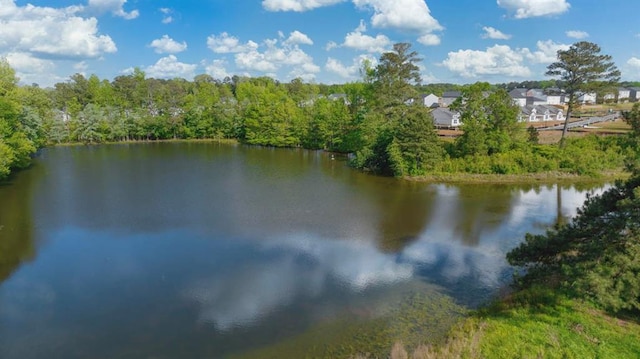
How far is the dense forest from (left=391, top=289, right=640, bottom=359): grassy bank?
1750cm

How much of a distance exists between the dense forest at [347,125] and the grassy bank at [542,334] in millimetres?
17499

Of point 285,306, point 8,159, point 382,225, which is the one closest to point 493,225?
point 382,225

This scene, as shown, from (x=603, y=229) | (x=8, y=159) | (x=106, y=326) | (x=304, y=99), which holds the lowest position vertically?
(x=106, y=326)

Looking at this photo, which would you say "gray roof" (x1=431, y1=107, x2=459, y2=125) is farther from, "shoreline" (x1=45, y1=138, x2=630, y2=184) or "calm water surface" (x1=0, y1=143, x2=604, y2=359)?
"calm water surface" (x1=0, y1=143, x2=604, y2=359)

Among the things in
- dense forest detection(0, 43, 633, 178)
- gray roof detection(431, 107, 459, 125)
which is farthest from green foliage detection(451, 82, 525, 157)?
gray roof detection(431, 107, 459, 125)

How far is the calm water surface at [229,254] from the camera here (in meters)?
10.3

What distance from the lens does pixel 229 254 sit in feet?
47.8

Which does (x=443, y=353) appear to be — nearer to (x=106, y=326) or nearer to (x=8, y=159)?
(x=106, y=326)

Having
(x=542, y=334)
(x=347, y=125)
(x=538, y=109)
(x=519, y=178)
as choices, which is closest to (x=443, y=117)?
(x=347, y=125)

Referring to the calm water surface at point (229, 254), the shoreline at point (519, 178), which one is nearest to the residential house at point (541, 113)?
→ the shoreline at point (519, 178)

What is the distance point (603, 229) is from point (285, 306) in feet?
27.3

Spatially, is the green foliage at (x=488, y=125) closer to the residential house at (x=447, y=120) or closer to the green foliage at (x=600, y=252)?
the residential house at (x=447, y=120)

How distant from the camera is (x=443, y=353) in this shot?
8719mm

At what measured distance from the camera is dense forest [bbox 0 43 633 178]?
89.6ft
